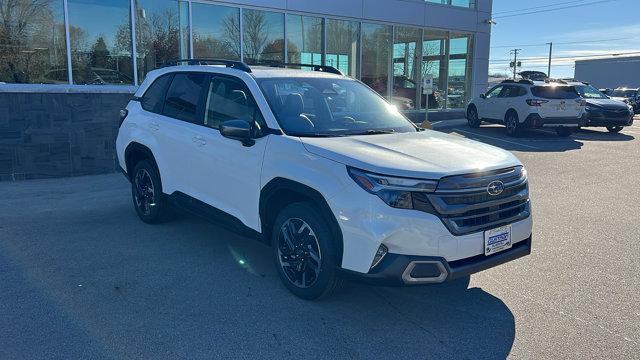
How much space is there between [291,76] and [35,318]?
290 centimetres

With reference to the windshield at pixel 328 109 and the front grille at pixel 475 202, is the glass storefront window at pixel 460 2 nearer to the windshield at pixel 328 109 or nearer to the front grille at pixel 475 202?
the windshield at pixel 328 109

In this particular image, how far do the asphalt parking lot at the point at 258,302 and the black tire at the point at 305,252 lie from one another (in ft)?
0.48

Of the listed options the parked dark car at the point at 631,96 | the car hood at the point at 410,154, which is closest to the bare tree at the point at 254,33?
the car hood at the point at 410,154

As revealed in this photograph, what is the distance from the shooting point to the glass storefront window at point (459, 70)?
1934cm

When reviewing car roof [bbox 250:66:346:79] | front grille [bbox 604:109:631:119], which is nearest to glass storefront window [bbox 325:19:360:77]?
front grille [bbox 604:109:631:119]

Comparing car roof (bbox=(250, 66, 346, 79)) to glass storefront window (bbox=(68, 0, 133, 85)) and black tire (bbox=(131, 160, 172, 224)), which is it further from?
glass storefront window (bbox=(68, 0, 133, 85))

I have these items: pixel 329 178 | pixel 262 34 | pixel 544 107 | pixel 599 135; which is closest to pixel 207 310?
pixel 329 178

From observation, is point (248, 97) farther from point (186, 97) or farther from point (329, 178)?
point (329, 178)

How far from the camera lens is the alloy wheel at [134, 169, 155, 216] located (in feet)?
19.6

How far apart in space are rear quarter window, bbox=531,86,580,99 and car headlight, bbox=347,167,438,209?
1339cm

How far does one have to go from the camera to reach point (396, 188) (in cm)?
345

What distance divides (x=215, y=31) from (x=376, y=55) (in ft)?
19.6

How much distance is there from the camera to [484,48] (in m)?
20.0

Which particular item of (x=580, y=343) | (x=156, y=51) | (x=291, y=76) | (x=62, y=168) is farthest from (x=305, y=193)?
(x=156, y=51)
